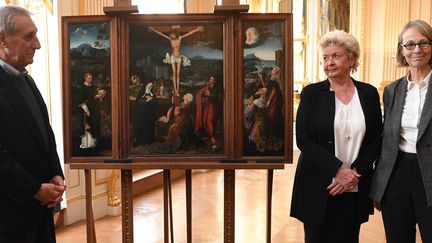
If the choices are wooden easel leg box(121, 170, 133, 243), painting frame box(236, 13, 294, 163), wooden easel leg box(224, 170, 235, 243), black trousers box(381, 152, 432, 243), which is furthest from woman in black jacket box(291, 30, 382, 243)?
wooden easel leg box(121, 170, 133, 243)

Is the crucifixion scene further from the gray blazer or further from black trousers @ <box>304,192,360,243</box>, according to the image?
the gray blazer

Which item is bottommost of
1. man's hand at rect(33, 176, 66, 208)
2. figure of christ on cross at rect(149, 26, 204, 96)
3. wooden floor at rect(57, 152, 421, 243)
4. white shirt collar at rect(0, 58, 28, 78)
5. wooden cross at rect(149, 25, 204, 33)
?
wooden floor at rect(57, 152, 421, 243)

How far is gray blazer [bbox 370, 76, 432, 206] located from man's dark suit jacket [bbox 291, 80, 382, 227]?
6 centimetres

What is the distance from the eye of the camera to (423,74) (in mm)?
2639

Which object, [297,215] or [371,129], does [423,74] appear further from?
[297,215]

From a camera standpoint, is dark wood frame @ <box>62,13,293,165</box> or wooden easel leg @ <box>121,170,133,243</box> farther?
wooden easel leg @ <box>121,170,133,243</box>

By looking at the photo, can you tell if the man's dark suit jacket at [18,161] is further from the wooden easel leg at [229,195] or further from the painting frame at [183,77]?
the wooden easel leg at [229,195]

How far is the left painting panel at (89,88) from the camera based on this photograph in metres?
3.09

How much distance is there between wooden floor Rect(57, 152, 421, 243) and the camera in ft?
15.4

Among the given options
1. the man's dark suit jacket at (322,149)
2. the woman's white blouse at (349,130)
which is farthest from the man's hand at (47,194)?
the woman's white blouse at (349,130)

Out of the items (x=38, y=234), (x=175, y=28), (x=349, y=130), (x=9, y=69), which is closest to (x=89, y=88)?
(x=175, y=28)

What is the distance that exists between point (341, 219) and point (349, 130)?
551mm

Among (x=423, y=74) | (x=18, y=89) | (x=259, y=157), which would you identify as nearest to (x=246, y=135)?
(x=259, y=157)

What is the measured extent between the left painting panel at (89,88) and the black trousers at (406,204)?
186cm
